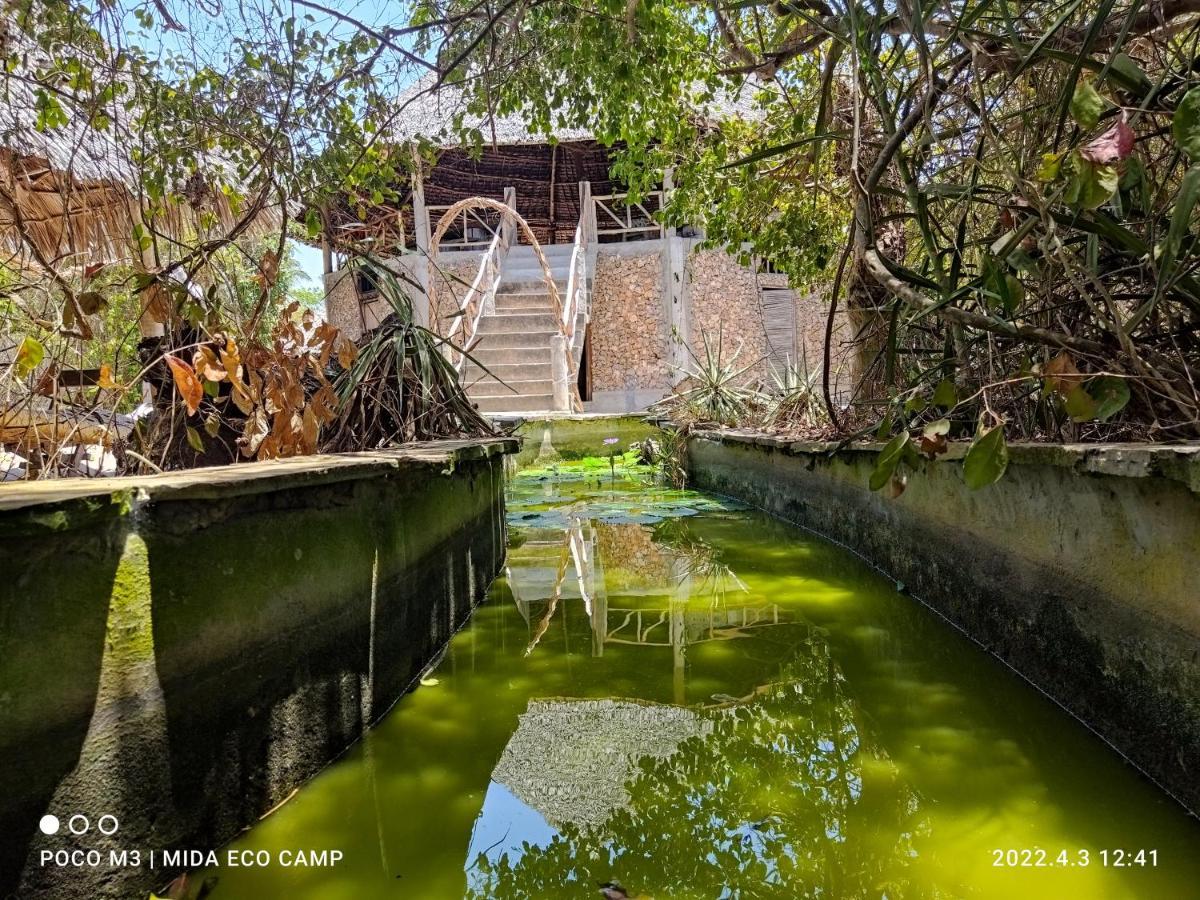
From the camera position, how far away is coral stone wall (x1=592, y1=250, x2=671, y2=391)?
1426cm

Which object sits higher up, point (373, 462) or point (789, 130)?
point (789, 130)

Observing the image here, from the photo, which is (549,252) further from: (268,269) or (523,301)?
(268,269)

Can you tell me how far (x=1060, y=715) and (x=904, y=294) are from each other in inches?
54.1

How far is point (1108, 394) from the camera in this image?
180cm

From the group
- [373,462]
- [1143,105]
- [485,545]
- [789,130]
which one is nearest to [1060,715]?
[1143,105]

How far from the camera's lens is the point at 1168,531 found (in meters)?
1.62

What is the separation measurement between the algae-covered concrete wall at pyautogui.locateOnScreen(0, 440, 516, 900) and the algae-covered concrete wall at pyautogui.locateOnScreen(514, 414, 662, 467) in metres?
7.22

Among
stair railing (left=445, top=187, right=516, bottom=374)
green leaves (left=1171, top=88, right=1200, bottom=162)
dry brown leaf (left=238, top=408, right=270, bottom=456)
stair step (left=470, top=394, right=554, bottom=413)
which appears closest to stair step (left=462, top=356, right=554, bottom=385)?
stair step (left=470, top=394, right=554, bottom=413)

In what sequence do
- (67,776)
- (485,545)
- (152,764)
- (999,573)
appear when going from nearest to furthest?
(67,776), (152,764), (999,573), (485,545)

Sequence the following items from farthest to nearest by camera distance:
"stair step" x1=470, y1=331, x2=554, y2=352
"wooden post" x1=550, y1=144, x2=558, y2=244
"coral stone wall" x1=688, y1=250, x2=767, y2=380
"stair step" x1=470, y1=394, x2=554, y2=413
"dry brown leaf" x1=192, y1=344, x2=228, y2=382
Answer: "wooden post" x1=550, y1=144, x2=558, y2=244 < "coral stone wall" x1=688, y1=250, x2=767, y2=380 < "stair step" x1=470, y1=331, x2=554, y2=352 < "stair step" x1=470, y1=394, x2=554, y2=413 < "dry brown leaf" x1=192, y1=344, x2=228, y2=382

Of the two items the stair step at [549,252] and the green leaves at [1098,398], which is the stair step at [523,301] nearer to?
the stair step at [549,252]

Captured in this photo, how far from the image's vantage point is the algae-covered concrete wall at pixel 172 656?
1143 millimetres

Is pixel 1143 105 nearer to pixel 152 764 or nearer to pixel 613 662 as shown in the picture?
pixel 613 662

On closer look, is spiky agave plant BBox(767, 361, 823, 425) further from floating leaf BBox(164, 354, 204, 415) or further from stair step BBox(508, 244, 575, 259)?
stair step BBox(508, 244, 575, 259)
